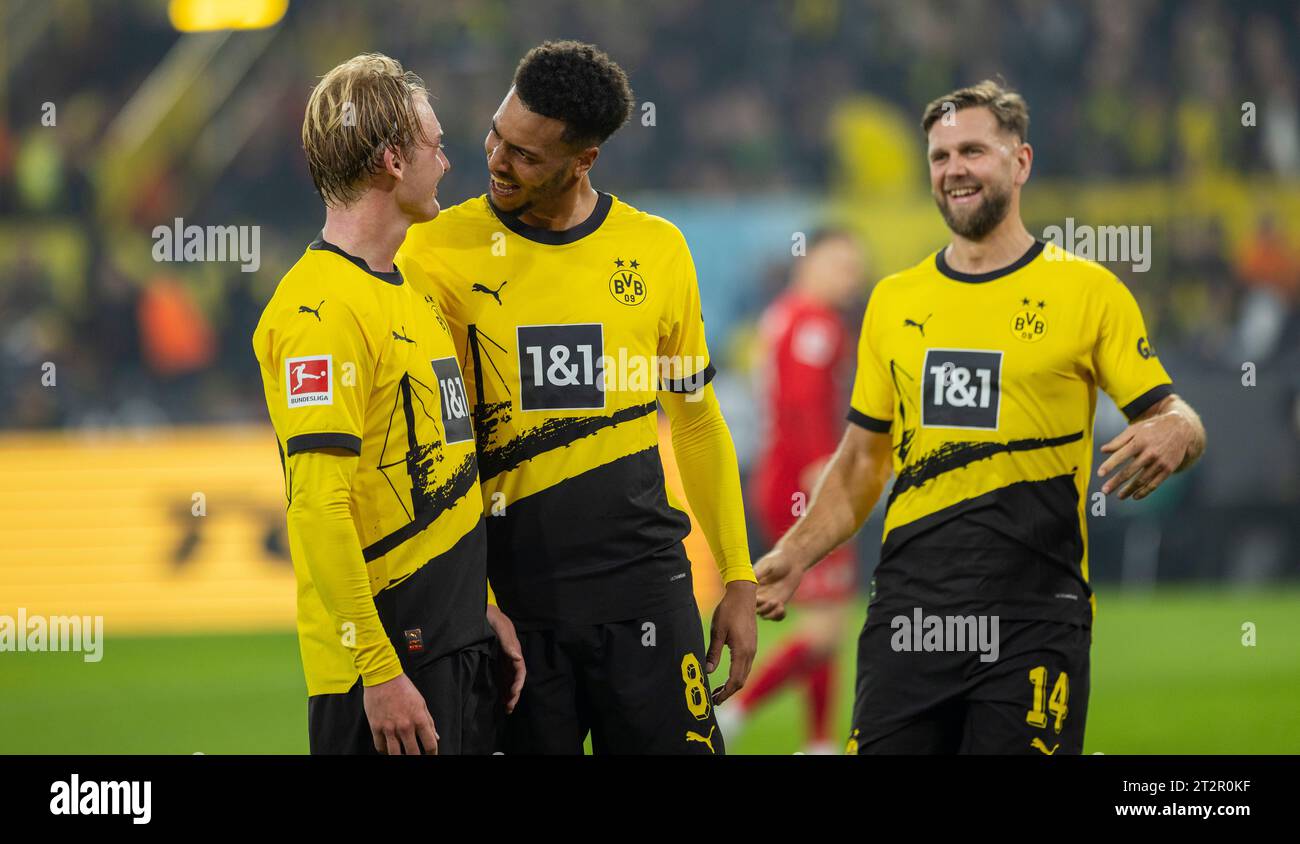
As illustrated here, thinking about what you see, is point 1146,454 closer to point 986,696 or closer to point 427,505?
point 986,696

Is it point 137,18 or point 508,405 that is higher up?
point 137,18

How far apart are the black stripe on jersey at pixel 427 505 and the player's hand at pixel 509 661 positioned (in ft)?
1.05

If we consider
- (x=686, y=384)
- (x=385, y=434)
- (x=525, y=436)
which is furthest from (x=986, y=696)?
(x=385, y=434)

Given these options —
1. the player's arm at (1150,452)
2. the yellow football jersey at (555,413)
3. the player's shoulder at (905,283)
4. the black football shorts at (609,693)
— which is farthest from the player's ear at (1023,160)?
the black football shorts at (609,693)

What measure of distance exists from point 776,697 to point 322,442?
5.21 metres

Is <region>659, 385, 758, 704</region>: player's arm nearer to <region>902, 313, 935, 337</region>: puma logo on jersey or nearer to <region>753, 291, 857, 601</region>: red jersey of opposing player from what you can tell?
<region>902, 313, 935, 337</region>: puma logo on jersey

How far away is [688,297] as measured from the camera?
3.55 m

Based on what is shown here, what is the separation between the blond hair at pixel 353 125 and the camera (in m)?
3.03

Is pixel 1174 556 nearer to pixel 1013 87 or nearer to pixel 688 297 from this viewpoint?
pixel 1013 87

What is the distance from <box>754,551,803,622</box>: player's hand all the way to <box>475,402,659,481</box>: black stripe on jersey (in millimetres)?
782

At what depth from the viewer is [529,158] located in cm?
332

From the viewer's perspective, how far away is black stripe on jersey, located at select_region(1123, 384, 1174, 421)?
12.2 ft

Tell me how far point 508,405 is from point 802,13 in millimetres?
12119

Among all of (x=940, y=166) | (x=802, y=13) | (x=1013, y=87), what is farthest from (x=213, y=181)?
(x=940, y=166)
